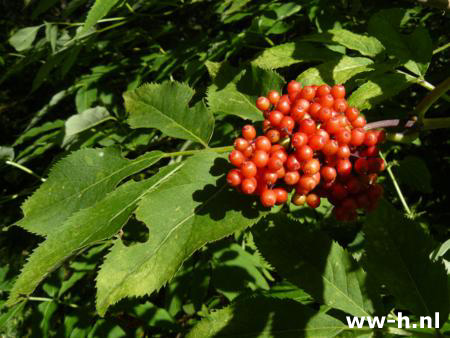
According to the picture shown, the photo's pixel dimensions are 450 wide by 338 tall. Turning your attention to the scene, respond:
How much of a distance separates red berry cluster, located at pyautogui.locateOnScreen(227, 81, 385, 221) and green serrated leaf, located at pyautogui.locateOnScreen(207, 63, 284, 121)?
0.78 feet

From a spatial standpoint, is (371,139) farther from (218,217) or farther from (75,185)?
(75,185)

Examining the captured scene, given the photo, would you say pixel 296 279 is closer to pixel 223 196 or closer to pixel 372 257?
pixel 372 257

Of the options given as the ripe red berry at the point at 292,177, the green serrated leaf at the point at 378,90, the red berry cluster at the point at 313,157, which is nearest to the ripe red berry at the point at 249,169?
the red berry cluster at the point at 313,157

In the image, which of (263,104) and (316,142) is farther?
(263,104)

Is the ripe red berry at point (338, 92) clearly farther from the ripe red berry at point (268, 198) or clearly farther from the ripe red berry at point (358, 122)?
the ripe red berry at point (268, 198)

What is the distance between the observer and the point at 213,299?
3.62 metres

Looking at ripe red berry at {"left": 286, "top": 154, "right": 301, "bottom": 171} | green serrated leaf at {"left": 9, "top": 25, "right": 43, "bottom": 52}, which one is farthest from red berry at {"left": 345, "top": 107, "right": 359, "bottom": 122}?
green serrated leaf at {"left": 9, "top": 25, "right": 43, "bottom": 52}

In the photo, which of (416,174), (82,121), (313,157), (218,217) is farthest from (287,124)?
(416,174)

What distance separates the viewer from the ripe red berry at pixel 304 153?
4.61ft

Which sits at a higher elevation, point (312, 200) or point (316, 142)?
point (316, 142)

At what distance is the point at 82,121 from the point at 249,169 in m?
1.85

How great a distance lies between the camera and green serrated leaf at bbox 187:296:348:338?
1386mm

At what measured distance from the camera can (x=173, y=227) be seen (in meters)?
1.29

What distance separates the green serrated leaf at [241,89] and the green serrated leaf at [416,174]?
6.01 ft
